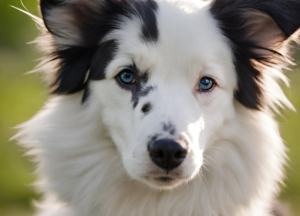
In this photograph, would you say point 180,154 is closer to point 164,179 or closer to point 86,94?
point 164,179

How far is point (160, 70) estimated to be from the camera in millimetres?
3020

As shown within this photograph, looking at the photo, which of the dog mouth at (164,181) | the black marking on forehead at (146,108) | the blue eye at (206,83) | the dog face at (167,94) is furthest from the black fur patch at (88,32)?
the dog mouth at (164,181)

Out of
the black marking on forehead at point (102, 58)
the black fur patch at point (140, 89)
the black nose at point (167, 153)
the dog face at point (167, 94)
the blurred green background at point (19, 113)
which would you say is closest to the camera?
the black nose at point (167, 153)

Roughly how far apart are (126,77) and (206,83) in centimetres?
65

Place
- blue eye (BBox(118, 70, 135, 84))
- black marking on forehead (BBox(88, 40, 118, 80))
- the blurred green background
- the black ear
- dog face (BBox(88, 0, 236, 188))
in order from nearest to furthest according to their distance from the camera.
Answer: dog face (BBox(88, 0, 236, 188)) < blue eye (BBox(118, 70, 135, 84)) < black marking on forehead (BBox(88, 40, 118, 80)) < the black ear < the blurred green background

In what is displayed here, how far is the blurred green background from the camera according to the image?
655 centimetres

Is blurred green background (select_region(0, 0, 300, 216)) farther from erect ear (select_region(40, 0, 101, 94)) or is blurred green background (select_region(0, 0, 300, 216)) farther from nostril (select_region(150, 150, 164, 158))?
nostril (select_region(150, 150, 164, 158))

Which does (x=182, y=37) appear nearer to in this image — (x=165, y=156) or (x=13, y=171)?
(x=165, y=156)

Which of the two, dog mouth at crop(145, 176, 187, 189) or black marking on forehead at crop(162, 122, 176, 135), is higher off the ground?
black marking on forehead at crop(162, 122, 176, 135)

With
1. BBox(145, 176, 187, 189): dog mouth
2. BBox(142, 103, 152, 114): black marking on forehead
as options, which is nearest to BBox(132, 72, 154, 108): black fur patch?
BBox(142, 103, 152, 114): black marking on forehead

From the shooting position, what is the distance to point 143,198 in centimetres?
323

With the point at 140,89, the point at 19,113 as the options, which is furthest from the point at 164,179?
the point at 19,113

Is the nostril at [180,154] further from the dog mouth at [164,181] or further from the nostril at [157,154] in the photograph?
the dog mouth at [164,181]

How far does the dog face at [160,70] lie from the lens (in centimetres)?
276
